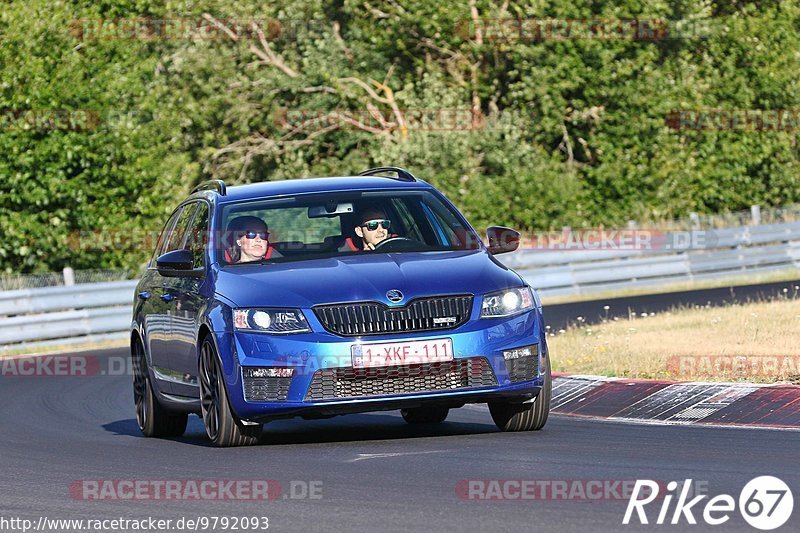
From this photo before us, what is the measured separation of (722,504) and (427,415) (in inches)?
198

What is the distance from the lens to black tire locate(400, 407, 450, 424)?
1195cm

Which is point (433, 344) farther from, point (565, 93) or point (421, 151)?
point (565, 93)

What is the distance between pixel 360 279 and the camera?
32.5 ft

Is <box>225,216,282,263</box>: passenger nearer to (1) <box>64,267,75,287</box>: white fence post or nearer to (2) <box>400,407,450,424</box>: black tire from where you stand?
(2) <box>400,407,450,424</box>: black tire

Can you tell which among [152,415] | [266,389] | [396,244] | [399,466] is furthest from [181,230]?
[399,466]

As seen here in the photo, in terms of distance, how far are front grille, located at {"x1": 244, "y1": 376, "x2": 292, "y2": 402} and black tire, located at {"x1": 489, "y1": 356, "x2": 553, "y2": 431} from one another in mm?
1449

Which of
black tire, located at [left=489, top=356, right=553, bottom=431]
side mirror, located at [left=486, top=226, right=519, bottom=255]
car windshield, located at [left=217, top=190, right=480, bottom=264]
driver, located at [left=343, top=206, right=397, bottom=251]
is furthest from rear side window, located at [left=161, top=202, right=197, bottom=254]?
black tire, located at [left=489, top=356, right=553, bottom=431]

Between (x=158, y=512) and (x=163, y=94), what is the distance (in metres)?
32.0

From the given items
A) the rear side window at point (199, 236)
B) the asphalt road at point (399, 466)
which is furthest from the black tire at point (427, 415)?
the rear side window at point (199, 236)

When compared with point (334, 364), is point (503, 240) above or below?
above

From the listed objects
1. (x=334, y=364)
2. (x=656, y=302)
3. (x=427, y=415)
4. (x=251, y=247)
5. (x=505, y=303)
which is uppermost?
A: (x=251, y=247)

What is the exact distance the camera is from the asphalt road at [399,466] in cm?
725

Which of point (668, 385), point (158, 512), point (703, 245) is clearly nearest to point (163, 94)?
point (703, 245)

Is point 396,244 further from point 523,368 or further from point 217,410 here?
point 217,410
